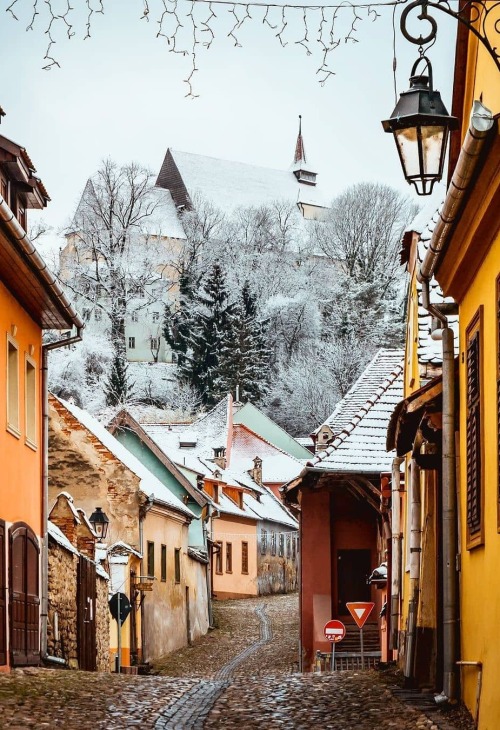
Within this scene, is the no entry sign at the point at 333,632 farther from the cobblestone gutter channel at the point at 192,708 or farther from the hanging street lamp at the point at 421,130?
the hanging street lamp at the point at 421,130

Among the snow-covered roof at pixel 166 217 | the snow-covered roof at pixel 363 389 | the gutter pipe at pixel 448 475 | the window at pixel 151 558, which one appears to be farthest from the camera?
the snow-covered roof at pixel 166 217

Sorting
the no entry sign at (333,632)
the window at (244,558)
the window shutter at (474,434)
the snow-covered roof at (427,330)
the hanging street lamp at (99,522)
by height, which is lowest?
the window at (244,558)

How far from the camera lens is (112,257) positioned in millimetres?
79625

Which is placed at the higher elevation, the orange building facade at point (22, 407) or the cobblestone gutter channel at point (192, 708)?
the orange building facade at point (22, 407)

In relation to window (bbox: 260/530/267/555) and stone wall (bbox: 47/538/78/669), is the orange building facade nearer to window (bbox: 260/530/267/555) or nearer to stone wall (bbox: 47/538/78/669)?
stone wall (bbox: 47/538/78/669)

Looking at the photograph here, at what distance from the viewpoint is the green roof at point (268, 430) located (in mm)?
77438

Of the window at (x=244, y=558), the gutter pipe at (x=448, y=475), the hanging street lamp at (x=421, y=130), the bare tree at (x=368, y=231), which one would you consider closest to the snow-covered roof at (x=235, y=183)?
the bare tree at (x=368, y=231)

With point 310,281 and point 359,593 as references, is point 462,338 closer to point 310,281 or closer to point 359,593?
point 359,593

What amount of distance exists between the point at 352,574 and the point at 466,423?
16.2 metres

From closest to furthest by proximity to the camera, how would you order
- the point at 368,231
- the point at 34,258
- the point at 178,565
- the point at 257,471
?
the point at 34,258
the point at 178,565
the point at 257,471
the point at 368,231

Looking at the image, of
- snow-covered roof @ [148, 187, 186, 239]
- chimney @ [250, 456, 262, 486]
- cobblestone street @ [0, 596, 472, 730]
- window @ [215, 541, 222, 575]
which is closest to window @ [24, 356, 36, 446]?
cobblestone street @ [0, 596, 472, 730]

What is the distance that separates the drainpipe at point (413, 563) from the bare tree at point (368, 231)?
246 ft

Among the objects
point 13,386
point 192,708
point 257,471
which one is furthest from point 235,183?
point 192,708

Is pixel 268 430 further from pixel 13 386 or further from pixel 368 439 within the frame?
pixel 13 386
